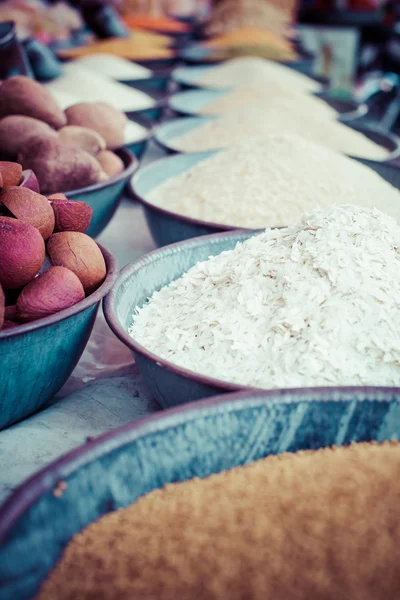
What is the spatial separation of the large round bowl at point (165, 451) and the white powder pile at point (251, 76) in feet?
6.47

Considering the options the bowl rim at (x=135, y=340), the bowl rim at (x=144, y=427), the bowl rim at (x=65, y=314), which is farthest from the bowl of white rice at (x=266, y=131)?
the bowl rim at (x=144, y=427)

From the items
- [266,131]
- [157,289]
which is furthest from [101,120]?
[157,289]

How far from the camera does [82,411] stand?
3.10 ft

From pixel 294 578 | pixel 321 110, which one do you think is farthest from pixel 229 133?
pixel 294 578

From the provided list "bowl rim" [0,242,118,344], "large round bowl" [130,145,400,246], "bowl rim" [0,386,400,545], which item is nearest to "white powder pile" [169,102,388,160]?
"large round bowl" [130,145,400,246]

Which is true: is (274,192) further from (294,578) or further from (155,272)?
(294,578)

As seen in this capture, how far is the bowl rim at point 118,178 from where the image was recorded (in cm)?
122

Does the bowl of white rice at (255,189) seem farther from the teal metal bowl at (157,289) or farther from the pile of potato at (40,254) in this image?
the pile of potato at (40,254)

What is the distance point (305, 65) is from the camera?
3.17 metres

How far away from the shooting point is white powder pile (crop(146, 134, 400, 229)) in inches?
49.3

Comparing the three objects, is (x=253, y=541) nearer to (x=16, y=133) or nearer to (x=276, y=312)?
(x=276, y=312)

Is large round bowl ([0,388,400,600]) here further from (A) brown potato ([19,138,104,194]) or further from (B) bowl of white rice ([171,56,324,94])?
(B) bowl of white rice ([171,56,324,94])

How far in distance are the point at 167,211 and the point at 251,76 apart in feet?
5.17

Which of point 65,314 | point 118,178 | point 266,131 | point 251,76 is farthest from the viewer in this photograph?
point 251,76
